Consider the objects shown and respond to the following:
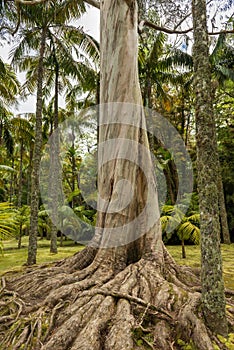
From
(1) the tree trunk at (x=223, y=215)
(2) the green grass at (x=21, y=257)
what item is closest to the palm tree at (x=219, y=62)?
(1) the tree trunk at (x=223, y=215)

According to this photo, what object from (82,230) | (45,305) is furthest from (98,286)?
(82,230)

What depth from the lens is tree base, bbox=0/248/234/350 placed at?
297cm

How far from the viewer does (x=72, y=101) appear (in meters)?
16.1

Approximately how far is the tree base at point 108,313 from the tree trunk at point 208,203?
0.72ft

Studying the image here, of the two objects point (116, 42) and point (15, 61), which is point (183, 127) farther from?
point (116, 42)

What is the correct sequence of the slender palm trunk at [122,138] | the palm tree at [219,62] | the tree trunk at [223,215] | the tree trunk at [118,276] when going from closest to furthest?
the tree trunk at [118,276]
the slender palm trunk at [122,138]
the palm tree at [219,62]
the tree trunk at [223,215]

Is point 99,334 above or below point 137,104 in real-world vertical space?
below

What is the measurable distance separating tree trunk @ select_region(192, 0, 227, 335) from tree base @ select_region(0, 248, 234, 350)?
0.22 meters

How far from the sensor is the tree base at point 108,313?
2975 mm

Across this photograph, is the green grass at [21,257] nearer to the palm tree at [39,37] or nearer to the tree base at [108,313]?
the palm tree at [39,37]

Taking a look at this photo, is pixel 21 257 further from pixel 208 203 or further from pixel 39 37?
pixel 208 203

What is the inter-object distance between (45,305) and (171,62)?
12166mm

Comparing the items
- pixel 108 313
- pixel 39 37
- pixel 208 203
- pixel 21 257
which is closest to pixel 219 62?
pixel 39 37

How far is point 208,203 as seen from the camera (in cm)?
313
